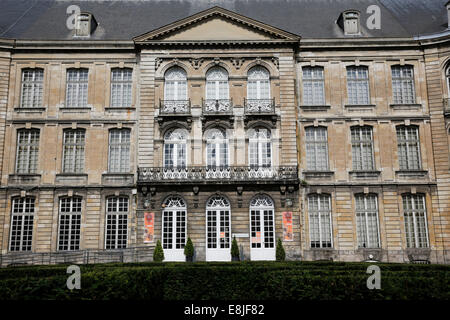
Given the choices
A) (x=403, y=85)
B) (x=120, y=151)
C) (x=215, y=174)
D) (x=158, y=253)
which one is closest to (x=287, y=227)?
(x=215, y=174)

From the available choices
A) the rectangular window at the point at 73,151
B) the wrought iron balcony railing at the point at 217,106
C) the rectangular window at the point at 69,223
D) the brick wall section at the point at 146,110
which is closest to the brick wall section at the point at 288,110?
the wrought iron balcony railing at the point at 217,106

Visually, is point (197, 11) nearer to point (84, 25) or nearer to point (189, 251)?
point (84, 25)

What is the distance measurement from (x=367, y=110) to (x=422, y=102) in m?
2.94

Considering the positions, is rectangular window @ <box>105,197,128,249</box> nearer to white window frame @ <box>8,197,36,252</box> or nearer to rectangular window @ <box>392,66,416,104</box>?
white window frame @ <box>8,197,36,252</box>

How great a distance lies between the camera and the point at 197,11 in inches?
1021

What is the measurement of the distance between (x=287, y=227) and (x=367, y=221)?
4.23m

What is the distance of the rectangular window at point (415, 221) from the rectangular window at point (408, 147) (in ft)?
5.31

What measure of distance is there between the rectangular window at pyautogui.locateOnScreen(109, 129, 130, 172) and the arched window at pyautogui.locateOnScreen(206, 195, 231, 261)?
16.1 feet

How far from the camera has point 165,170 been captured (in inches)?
846

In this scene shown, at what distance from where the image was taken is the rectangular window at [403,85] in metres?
23.2

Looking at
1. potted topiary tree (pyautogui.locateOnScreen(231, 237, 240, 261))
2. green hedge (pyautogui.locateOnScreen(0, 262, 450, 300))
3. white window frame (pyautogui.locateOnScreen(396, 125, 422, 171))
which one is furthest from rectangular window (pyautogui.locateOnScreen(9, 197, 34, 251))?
white window frame (pyautogui.locateOnScreen(396, 125, 422, 171))

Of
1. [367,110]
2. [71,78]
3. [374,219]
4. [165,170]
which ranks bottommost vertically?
[374,219]
